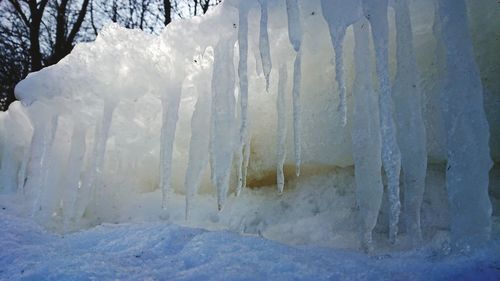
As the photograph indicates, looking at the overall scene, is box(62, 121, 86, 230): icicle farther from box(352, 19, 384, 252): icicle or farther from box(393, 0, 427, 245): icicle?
box(393, 0, 427, 245): icicle

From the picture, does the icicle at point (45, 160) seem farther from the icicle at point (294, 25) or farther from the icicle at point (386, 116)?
the icicle at point (386, 116)

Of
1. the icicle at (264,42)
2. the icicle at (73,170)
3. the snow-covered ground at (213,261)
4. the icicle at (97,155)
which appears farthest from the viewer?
the icicle at (73,170)

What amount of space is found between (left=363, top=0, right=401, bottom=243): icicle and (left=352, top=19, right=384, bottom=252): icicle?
8.1 inches

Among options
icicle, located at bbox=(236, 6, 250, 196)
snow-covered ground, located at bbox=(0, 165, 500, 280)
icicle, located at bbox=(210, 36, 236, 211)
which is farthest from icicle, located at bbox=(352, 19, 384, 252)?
icicle, located at bbox=(210, 36, 236, 211)

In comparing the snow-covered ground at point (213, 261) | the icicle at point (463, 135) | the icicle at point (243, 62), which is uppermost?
the icicle at point (243, 62)

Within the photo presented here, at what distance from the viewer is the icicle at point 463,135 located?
1572 mm

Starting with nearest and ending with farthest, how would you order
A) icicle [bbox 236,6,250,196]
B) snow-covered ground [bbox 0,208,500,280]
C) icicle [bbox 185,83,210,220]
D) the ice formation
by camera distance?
1. snow-covered ground [bbox 0,208,500,280]
2. the ice formation
3. icicle [bbox 236,6,250,196]
4. icicle [bbox 185,83,210,220]

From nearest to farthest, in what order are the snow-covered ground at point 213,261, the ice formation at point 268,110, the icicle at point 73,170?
the snow-covered ground at point 213,261 < the ice formation at point 268,110 < the icicle at point 73,170

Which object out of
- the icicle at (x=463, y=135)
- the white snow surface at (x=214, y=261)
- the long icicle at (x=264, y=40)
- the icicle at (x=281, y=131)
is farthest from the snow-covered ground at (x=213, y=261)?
the long icicle at (x=264, y=40)

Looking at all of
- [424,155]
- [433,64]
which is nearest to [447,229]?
[424,155]

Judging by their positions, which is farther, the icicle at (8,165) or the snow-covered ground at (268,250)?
the icicle at (8,165)

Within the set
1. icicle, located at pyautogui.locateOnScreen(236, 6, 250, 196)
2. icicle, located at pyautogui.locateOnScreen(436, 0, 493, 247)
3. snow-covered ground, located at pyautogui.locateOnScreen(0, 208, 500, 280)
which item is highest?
icicle, located at pyautogui.locateOnScreen(236, 6, 250, 196)

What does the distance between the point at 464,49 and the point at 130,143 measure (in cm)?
255

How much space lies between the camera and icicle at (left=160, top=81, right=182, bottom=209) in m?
2.64
